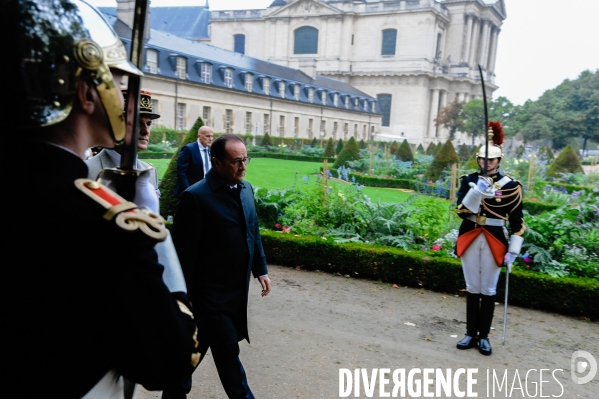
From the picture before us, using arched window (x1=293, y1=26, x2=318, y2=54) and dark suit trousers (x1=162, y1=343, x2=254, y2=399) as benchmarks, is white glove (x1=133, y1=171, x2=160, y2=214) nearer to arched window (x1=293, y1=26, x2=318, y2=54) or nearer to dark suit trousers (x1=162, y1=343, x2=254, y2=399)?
dark suit trousers (x1=162, y1=343, x2=254, y2=399)

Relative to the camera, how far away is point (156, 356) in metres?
1.17

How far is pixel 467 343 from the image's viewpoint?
4781 millimetres

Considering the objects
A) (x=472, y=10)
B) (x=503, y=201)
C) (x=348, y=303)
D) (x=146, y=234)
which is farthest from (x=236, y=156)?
(x=472, y=10)

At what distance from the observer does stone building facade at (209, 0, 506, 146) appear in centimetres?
6266

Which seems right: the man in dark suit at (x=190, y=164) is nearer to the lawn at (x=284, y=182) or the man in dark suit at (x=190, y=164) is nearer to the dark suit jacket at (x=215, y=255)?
the dark suit jacket at (x=215, y=255)

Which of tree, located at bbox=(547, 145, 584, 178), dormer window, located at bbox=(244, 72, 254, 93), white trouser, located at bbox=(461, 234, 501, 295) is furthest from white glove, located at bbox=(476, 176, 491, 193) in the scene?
dormer window, located at bbox=(244, 72, 254, 93)

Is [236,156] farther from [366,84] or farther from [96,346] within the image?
[366,84]

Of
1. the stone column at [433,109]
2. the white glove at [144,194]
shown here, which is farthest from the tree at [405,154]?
the stone column at [433,109]

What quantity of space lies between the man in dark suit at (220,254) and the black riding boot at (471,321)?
2.50 m

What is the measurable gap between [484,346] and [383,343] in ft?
2.97

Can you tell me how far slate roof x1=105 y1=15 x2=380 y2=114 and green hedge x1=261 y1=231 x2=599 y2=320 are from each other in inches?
937

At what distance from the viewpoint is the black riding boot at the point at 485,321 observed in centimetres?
467

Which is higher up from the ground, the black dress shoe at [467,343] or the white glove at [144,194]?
the white glove at [144,194]

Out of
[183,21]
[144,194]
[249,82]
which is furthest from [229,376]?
[183,21]
